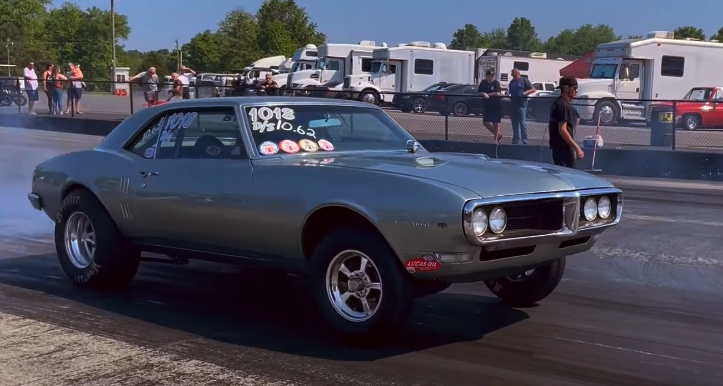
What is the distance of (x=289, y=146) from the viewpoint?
6039mm

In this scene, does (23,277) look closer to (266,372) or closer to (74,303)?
(74,303)

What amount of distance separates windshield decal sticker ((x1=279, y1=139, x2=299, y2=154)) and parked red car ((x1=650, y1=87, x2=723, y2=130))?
37.5 ft

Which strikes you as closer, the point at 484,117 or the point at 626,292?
the point at 626,292

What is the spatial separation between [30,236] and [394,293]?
542 cm

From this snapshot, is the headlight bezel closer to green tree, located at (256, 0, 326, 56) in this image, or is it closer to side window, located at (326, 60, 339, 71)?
side window, located at (326, 60, 339, 71)

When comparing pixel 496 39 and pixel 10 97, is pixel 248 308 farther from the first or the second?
pixel 496 39

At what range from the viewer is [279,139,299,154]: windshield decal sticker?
6.01 metres

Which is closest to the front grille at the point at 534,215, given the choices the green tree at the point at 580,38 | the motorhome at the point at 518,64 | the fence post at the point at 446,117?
the fence post at the point at 446,117

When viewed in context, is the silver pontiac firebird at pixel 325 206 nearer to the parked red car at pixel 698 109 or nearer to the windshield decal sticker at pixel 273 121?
the windshield decal sticker at pixel 273 121

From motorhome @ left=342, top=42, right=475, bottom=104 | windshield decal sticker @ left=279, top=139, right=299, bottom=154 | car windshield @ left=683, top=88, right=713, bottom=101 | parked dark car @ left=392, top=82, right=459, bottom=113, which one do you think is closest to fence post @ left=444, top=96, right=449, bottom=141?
parked dark car @ left=392, top=82, right=459, bottom=113

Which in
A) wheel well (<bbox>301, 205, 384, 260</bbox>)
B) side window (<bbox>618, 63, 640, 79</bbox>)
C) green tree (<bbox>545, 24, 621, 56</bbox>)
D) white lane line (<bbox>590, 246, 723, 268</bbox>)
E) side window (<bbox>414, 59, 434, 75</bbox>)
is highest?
green tree (<bbox>545, 24, 621, 56</bbox>)

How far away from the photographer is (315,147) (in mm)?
6105

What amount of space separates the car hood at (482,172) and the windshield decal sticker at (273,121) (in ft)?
1.29

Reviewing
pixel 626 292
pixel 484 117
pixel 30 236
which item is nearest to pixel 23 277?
pixel 30 236
